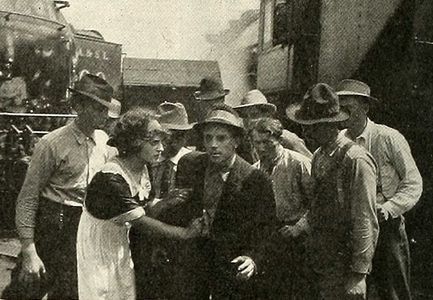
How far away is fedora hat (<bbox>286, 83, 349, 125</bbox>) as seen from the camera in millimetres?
3979

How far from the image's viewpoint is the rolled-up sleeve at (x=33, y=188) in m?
4.16

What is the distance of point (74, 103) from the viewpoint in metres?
4.48

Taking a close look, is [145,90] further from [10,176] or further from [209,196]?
[209,196]

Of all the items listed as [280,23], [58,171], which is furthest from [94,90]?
[280,23]

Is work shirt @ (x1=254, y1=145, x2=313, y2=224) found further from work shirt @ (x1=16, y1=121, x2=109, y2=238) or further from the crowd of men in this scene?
work shirt @ (x1=16, y1=121, x2=109, y2=238)

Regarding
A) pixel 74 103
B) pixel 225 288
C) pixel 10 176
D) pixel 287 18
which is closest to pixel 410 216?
pixel 225 288

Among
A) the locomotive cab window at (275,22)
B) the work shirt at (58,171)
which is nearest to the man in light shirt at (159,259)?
the work shirt at (58,171)

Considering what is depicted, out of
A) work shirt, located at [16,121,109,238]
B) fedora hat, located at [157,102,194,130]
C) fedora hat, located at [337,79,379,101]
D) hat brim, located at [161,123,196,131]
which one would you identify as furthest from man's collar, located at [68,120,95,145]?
fedora hat, located at [337,79,379,101]

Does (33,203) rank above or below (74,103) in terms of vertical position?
below

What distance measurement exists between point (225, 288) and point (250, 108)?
2780 millimetres

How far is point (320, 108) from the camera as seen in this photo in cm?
399

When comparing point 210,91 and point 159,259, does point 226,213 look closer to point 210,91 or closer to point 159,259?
point 159,259

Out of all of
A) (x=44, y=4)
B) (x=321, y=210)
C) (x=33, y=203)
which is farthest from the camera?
(x=44, y=4)

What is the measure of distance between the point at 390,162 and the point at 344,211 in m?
1.11
